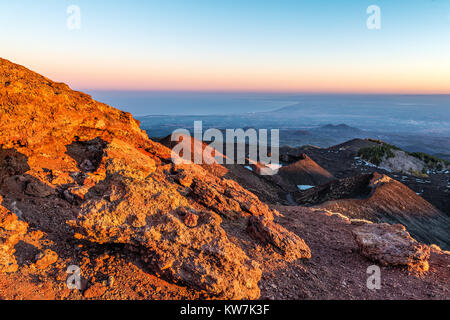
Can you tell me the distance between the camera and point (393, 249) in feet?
21.9

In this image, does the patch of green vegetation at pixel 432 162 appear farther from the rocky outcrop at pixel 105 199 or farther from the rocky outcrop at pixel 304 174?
the rocky outcrop at pixel 105 199

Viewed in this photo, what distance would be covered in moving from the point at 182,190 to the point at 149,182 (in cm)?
262

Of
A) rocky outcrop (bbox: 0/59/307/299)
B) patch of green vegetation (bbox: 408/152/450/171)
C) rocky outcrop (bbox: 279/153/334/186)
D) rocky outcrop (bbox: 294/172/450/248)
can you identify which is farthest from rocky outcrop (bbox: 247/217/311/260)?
patch of green vegetation (bbox: 408/152/450/171)

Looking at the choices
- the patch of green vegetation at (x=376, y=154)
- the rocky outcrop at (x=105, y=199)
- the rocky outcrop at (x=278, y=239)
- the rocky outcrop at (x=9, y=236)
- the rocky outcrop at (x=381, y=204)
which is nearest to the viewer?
the rocky outcrop at (x=9, y=236)

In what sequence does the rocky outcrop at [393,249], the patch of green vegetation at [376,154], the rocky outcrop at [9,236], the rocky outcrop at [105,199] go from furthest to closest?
the patch of green vegetation at [376,154] < the rocky outcrop at [393,249] < the rocky outcrop at [105,199] < the rocky outcrop at [9,236]

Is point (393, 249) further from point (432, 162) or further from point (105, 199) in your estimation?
point (432, 162)

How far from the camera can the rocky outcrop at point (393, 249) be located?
650cm

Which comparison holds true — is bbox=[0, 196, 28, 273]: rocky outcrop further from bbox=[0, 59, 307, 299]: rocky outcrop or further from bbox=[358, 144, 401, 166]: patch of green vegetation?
bbox=[358, 144, 401, 166]: patch of green vegetation

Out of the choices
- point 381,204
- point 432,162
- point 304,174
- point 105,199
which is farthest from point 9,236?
point 432,162

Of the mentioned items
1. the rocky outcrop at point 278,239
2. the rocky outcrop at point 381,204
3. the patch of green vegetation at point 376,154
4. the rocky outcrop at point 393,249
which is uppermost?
the rocky outcrop at point 278,239

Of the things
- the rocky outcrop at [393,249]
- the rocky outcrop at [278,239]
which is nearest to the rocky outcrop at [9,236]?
the rocky outcrop at [278,239]

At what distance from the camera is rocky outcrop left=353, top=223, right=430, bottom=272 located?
256 inches

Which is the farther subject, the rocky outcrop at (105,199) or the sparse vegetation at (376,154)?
the sparse vegetation at (376,154)

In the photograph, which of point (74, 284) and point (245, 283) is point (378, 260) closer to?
point (245, 283)
